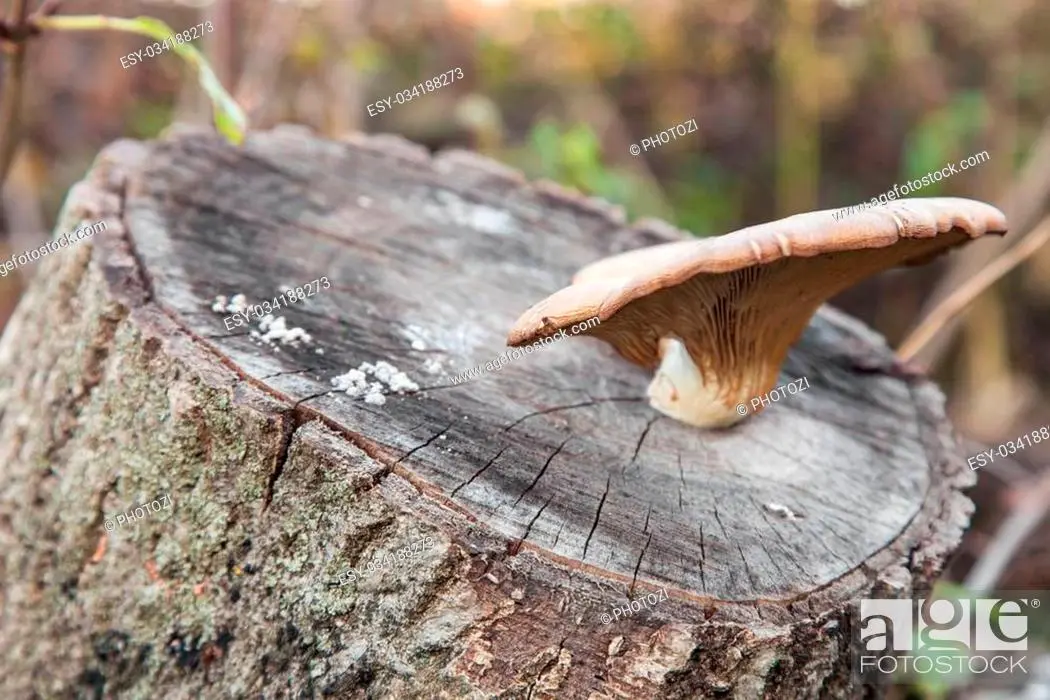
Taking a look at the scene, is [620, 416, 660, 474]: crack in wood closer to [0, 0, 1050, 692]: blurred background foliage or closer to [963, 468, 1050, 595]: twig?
[963, 468, 1050, 595]: twig

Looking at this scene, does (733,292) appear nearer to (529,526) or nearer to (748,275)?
(748,275)

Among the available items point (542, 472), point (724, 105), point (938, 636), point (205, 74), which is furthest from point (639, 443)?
point (724, 105)

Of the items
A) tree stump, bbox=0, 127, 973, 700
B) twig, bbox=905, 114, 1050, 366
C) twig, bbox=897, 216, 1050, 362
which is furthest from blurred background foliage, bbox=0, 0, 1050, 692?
tree stump, bbox=0, 127, 973, 700

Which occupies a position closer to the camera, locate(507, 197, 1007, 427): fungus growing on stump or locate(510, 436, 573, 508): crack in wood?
locate(507, 197, 1007, 427): fungus growing on stump

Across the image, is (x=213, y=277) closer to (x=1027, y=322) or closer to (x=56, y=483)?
(x=56, y=483)

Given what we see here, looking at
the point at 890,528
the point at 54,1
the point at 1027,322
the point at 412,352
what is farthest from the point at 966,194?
the point at 54,1
